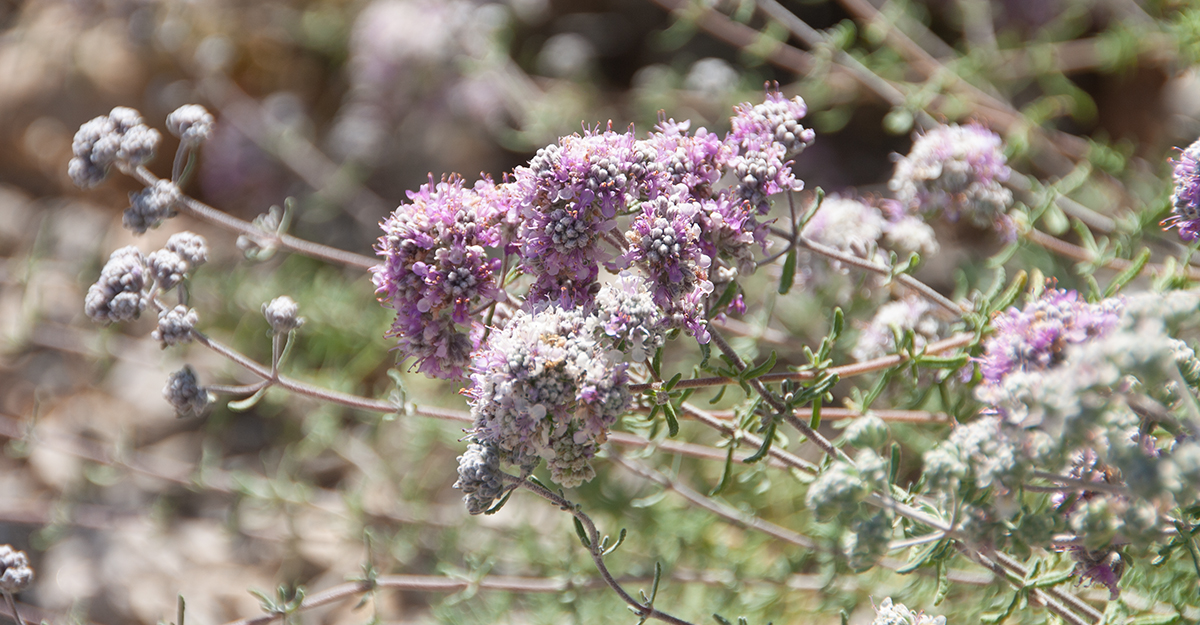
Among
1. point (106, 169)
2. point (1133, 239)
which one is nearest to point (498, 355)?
point (106, 169)

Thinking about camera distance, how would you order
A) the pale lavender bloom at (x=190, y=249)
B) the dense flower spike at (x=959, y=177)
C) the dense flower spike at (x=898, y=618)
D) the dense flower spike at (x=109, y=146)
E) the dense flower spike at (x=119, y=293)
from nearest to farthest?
the dense flower spike at (x=898, y=618) → the dense flower spike at (x=119, y=293) → the pale lavender bloom at (x=190, y=249) → the dense flower spike at (x=109, y=146) → the dense flower spike at (x=959, y=177)

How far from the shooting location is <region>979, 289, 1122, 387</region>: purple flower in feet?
8.85

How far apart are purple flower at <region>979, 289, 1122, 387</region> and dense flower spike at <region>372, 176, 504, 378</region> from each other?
1865 millimetres

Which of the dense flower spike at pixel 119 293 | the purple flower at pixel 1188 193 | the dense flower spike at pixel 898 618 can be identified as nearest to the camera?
the dense flower spike at pixel 898 618

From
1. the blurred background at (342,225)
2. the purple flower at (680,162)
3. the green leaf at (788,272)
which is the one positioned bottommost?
the blurred background at (342,225)

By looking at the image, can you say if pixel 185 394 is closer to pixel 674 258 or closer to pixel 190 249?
pixel 190 249

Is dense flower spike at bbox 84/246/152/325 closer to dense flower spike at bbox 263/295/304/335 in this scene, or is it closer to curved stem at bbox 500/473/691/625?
dense flower spike at bbox 263/295/304/335

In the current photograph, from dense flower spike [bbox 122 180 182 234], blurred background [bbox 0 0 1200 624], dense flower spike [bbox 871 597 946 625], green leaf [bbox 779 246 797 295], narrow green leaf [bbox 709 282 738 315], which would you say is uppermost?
narrow green leaf [bbox 709 282 738 315]

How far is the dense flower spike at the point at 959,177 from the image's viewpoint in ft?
13.2

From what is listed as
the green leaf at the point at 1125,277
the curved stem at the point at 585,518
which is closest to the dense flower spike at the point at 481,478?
the curved stem at the point at 585,518

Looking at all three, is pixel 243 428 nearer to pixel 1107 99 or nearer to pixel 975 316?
pixel 975 316

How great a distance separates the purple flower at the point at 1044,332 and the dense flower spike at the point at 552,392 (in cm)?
136

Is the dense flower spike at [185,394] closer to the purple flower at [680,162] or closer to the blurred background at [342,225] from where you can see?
the blurred background at [342,225]

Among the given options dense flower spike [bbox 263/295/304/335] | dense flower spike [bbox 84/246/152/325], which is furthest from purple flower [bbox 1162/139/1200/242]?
dense flower spike [bbox 84/246/152/325]
